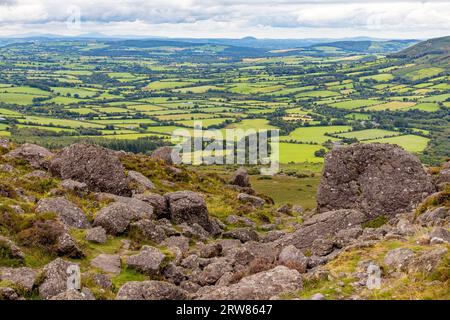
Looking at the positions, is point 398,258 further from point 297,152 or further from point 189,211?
point 297,152

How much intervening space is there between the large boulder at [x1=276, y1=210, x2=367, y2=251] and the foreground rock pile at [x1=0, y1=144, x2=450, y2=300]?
0.08m

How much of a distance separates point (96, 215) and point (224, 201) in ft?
67.4

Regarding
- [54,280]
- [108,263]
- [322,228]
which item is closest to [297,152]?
[322,228]

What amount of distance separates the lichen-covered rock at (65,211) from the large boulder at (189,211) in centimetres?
845

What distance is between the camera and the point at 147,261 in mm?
23438

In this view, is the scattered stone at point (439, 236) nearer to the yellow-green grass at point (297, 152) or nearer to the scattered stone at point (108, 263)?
the scattered stone at point (108, 263)

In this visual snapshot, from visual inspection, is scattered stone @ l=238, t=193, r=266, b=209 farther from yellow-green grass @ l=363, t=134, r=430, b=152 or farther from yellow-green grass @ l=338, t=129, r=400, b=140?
yellow-green grass @ l=338, t=129, r=400, b=140

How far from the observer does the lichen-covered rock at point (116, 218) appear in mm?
28719

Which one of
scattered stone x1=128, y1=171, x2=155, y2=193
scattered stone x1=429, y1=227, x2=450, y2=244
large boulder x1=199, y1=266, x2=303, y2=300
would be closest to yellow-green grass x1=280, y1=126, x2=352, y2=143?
scattered stone x1=128, y1=171, x2=155, y2=193

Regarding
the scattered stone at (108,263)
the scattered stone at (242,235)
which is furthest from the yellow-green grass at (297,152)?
the scattered stone at (108,263)

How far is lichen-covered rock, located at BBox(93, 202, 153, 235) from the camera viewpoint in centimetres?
2872

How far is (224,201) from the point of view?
160ft
